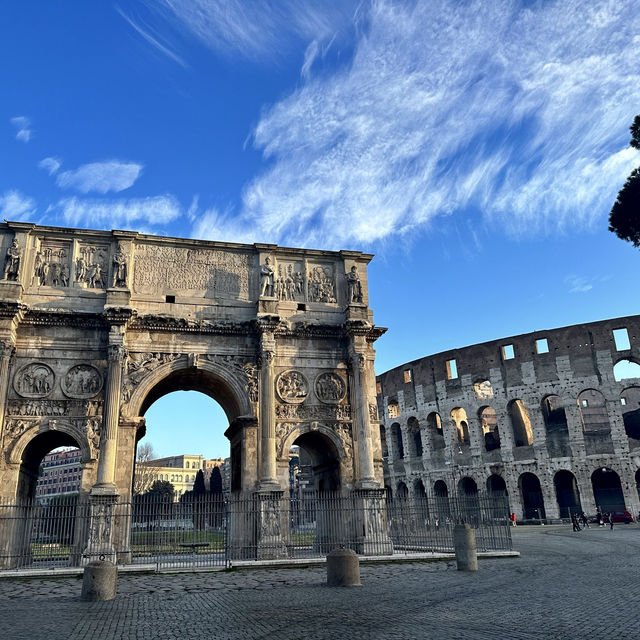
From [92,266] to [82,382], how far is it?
4.06 m

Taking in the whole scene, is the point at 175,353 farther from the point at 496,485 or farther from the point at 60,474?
the point at 60,474

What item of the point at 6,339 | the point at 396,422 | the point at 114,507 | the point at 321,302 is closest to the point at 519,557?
the point at 321,302

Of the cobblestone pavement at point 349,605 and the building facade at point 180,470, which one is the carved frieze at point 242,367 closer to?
the cobblestone pavement at point 349,605

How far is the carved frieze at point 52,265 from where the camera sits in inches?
759

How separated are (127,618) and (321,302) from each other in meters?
14.1

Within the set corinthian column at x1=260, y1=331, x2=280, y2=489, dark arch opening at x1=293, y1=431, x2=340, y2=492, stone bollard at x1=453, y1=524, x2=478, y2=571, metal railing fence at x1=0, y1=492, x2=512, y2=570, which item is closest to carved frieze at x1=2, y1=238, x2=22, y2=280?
metal railing fence at x1=0, y1=492, x2=512, y2=570

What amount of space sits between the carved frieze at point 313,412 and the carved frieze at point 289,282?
3997 mm

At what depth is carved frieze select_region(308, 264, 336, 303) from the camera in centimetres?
2142

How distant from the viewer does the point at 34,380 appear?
59.7ft

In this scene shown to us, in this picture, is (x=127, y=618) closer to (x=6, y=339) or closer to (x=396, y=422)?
(x=6, y=339)

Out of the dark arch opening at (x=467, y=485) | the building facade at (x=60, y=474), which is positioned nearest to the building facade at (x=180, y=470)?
the building facade at (x=60, y=474)

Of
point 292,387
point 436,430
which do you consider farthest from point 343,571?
point 436,430

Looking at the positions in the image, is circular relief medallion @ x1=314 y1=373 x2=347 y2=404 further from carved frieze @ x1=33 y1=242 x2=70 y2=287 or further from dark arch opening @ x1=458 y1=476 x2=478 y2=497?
dark arch opening @ x1=458 y1=476 x2=478 y2=497

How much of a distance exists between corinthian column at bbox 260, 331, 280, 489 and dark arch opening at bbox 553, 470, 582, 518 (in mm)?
27950
